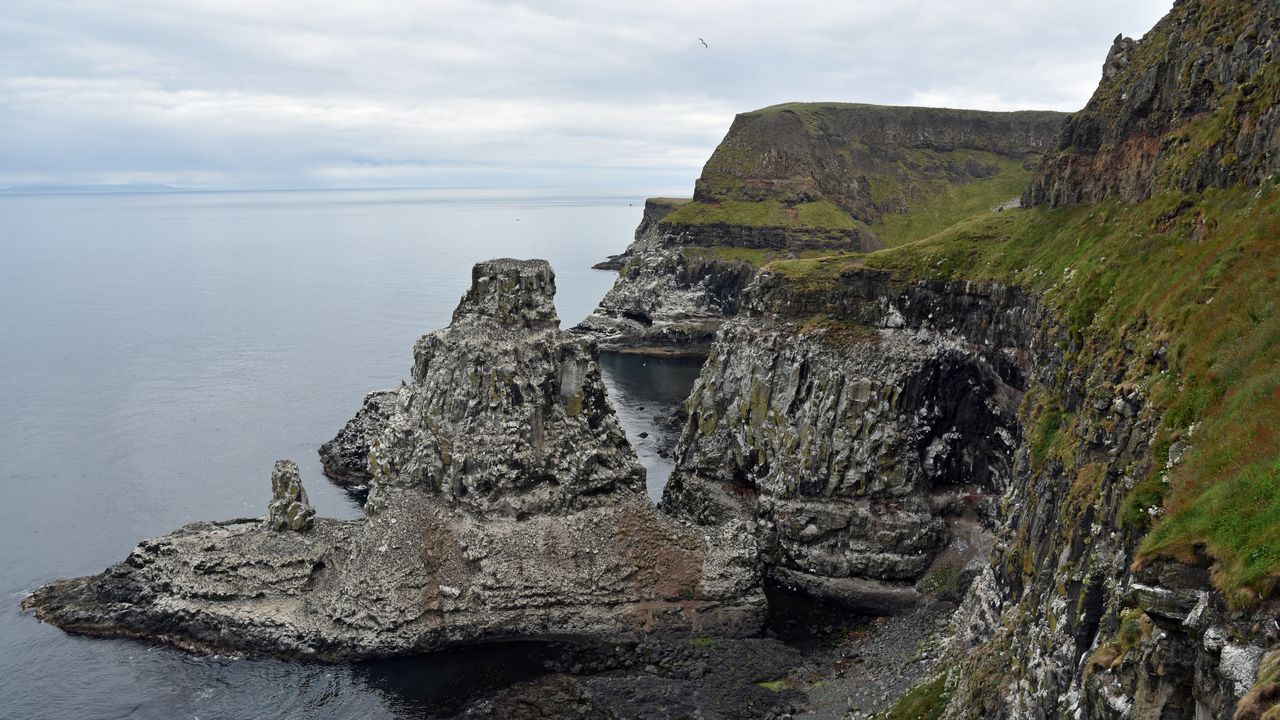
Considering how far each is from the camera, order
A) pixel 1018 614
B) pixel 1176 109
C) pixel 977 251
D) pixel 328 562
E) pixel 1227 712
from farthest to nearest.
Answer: pixel 977 251, pixel 328 562, pixel 1176 109, pixel 1018 614, pixel 1227 712

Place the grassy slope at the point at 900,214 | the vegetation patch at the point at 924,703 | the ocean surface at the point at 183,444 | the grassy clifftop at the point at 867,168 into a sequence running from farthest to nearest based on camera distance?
the grassy clifftop at the point at 867,168 → the grassy slope at the point at 900,214 → the ocean surface at the point at 183,444 → the vegetation patch at the point at 924,703

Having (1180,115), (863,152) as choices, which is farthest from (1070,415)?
(863,152)

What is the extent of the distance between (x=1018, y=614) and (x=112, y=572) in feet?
177

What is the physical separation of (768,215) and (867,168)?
1054 inches

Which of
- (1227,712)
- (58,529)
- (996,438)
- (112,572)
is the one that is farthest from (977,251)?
(58,529)

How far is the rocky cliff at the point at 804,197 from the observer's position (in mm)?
155875

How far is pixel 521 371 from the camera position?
6269 centimetres

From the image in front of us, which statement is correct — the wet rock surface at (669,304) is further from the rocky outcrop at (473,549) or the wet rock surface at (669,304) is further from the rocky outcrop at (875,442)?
the rocky outcrop at (473,549)

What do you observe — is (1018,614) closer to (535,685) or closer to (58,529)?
(535,685)

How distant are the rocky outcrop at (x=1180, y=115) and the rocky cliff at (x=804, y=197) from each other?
87.0 metres

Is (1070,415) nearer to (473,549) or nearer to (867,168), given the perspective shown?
(473,549)

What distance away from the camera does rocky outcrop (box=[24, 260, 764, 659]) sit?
56406mm

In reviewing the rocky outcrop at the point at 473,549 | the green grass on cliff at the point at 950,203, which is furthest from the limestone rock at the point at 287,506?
the green grass on cliff at the point at 950,203

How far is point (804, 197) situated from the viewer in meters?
168
